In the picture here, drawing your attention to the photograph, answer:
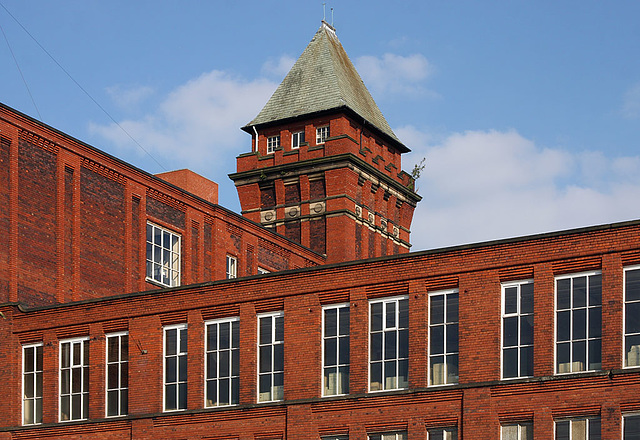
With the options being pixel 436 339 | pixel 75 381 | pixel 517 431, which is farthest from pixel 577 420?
pixel 75 381

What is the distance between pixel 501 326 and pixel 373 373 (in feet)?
13.1

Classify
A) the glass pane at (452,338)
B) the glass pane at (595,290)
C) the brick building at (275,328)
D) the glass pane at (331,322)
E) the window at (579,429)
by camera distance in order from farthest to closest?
the glass pane at (331,322) < the glass pane at (452,338) < the brick building at (275,328) < the glass pane at (595,290) < the window at (579,429)

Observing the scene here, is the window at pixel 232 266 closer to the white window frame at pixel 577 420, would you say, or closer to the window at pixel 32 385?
the window at pixel 32 385

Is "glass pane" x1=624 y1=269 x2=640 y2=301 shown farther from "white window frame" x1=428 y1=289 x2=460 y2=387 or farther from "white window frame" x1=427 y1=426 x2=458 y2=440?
"white window frame" x1=427 y1=426 x2=458 y2=440

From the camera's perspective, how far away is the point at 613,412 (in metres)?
29.6

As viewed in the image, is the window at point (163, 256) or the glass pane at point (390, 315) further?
the window at point (163, 256)

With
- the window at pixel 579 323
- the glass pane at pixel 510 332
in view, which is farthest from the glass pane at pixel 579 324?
the glass pane at pixel 510 332

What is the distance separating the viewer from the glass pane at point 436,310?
3303 centimetres

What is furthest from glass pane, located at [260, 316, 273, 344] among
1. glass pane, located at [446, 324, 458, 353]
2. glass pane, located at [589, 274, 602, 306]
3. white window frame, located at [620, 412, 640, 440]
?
white window frame, located at [620, 412, 640, 440]

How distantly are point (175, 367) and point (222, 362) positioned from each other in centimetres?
172

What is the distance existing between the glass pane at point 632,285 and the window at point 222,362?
1173 cm

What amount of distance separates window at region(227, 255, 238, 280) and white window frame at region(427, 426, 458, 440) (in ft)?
73.4

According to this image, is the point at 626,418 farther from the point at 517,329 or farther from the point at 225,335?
the point at 225,335

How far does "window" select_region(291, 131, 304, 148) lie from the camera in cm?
6450
